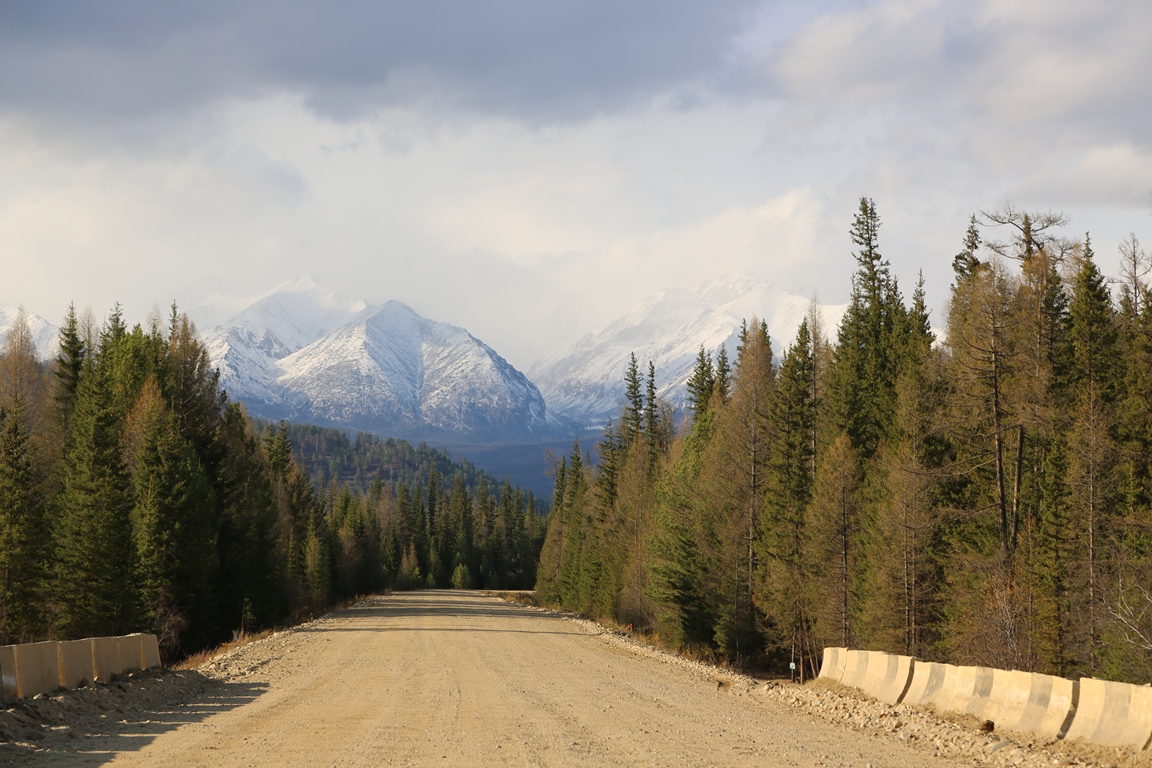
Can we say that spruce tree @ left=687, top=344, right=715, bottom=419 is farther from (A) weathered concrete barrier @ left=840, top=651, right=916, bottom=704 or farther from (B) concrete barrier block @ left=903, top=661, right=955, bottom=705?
(B) concrete barrier block @ left=903, top=661, right=955, bottom=705

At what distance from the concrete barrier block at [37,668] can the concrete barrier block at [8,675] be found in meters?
0.09

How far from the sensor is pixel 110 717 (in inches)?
607

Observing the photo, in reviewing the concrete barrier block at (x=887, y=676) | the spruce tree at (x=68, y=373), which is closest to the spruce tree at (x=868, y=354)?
the concrete barrier block at (x=887, y=676)

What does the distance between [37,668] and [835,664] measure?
15.7 m

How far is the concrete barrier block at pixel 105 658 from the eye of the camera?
17844 mm

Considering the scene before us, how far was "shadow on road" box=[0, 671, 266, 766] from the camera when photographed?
1202 cm

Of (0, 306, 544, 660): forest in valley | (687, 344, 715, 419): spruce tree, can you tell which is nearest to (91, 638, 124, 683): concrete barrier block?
(0, 306, 544, 660): forest in valley

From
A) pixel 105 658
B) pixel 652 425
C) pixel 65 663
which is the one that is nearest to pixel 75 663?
pixel 65 663

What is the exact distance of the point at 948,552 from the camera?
36.9 meters

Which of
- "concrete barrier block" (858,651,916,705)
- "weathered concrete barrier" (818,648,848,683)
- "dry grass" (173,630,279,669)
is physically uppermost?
"concrete barrier block" (858,651,916,705)

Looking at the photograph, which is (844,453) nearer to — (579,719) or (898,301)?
(898,301)

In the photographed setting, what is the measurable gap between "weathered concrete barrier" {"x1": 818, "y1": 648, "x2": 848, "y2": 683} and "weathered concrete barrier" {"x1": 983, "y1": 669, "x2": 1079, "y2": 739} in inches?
242

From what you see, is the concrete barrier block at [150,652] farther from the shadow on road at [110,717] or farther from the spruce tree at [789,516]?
the spruce tree at [789,516]

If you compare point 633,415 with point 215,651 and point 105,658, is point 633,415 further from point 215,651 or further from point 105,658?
point 105,658
